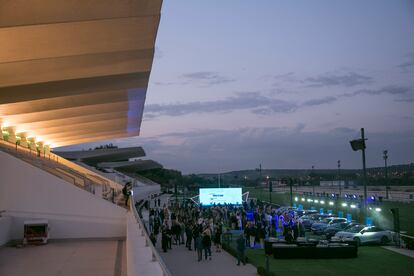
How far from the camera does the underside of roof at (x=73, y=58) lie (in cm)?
1204

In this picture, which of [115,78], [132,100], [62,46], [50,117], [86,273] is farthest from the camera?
[50,117]

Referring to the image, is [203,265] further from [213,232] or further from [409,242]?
[409,242]

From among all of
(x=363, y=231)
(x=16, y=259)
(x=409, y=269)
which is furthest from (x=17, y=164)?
(x=363, y=231)

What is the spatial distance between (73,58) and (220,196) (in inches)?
1250

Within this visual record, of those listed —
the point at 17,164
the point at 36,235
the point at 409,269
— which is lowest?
the point at 409,269

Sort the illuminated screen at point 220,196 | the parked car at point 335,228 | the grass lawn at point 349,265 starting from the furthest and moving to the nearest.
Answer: the illuminated screen at point 220,196 < the parked car at point 335,228 < the grass lawn at point 349,265

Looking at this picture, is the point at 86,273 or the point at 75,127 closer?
the point at 86,273

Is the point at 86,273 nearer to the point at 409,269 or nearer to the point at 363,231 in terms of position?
the point at 409,269

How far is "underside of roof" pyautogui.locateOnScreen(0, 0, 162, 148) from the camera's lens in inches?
474

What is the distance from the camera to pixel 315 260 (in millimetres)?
18375

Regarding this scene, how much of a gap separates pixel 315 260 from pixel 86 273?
10.7m

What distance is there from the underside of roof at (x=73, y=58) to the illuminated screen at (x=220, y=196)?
1914 centimetres

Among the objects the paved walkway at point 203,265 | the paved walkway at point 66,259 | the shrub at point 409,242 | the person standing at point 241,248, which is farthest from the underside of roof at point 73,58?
the shrub at point 409,242

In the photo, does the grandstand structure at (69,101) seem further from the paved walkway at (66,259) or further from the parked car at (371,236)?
the parked car at (371,236)
